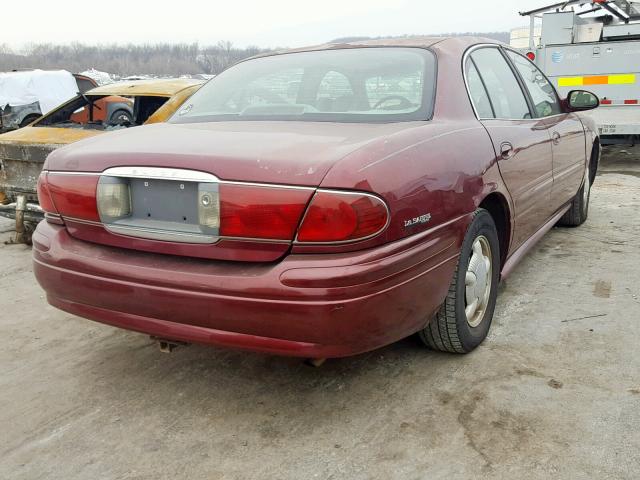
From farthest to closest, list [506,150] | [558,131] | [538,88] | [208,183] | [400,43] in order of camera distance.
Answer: [538,88], [558,131], [400,43], [506,150], [208,183]

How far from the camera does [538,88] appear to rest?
4156mm

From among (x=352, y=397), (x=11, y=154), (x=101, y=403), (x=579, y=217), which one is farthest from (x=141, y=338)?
(x=579, y=217)

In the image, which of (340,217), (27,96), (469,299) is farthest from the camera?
(27,96)

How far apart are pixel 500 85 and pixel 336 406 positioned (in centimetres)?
206

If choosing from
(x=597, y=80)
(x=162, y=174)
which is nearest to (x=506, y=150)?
(x=162, y=174)

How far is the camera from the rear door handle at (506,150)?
301 cm

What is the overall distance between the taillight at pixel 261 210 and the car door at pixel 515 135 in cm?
129

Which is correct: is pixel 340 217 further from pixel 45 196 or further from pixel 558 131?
pixel 558 131

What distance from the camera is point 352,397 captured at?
2635 millimetres

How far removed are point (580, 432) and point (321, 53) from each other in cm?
219

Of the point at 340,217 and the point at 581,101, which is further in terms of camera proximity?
the point at 581,101

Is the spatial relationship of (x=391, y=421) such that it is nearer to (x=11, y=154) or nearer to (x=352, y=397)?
(x=352, y=397)

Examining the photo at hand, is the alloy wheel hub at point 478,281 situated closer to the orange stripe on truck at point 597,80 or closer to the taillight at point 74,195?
the taillight at point 74,195

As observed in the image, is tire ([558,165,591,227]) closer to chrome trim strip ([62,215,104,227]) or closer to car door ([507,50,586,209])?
car door ([507,50,586,209])
